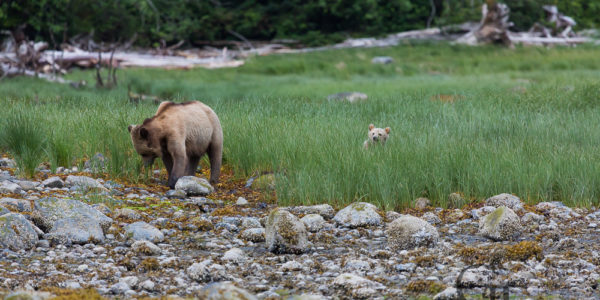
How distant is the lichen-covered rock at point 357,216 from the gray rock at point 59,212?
2178 mm

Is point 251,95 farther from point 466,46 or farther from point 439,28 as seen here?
point 439,28

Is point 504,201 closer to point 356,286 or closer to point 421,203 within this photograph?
point 421,203

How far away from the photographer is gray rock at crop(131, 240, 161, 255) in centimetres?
571

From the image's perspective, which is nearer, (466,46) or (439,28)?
(466,46)

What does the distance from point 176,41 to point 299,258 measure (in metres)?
28.9

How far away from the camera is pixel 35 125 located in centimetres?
927

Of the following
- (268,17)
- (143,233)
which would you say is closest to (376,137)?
(143,233)

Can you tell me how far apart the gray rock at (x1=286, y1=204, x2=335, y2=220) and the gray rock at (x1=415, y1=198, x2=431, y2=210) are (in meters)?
1.00

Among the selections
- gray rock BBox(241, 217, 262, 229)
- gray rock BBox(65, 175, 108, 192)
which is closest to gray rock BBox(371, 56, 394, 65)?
gray rock BBox(65, 175, 108, 192)

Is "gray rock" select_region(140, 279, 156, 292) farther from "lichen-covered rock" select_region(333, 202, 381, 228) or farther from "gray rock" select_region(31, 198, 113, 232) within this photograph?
"lichen-covered rock" select_region(333, 202, 381, 228)

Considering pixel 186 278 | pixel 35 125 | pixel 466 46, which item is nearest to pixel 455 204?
pixel 186 278

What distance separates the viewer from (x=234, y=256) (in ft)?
18.5

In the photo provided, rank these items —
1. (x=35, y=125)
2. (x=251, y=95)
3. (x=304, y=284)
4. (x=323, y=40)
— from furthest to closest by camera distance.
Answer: (x=323, y=40) → (x=251, y=95) → (x=35, y=125) → (x=304, y=284)

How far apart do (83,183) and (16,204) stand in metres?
1.09
